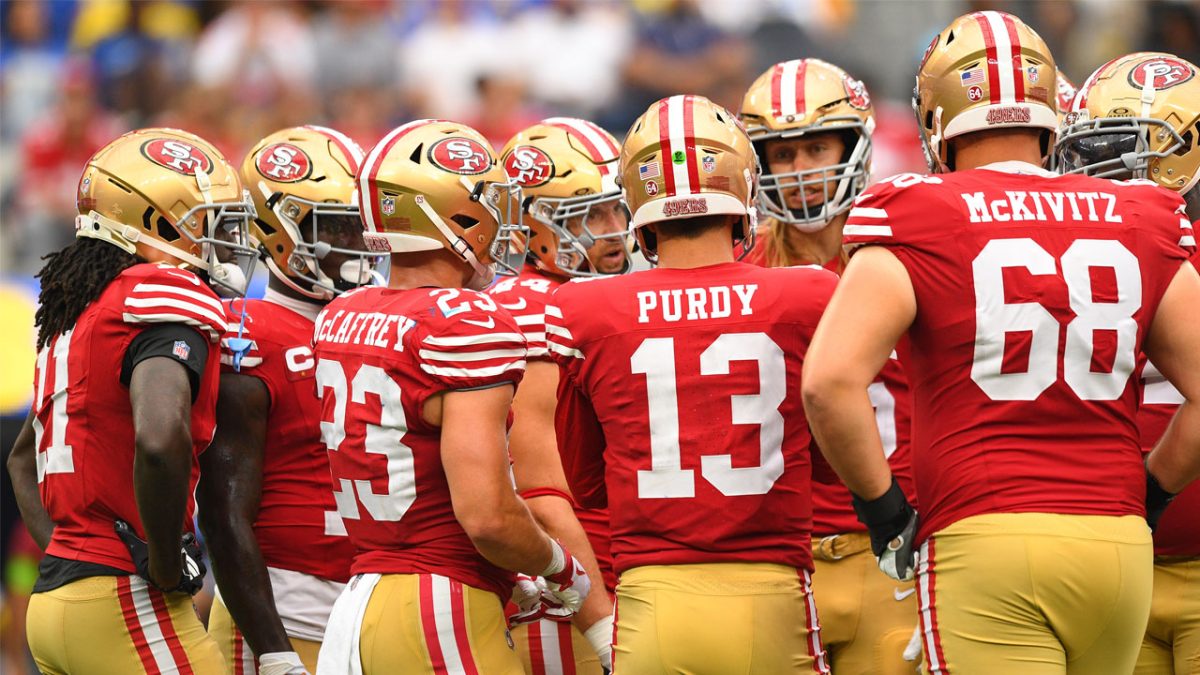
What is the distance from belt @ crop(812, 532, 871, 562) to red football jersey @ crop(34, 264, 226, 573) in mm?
1929

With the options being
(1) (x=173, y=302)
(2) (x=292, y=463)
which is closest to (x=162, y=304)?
(1) (x=173, y=302)

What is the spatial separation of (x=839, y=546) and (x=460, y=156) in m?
1.73

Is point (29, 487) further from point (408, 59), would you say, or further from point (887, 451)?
point (408, 59)

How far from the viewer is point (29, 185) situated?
1281 cm

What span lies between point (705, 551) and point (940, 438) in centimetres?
66

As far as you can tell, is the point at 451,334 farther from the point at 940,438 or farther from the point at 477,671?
the point at 940,438

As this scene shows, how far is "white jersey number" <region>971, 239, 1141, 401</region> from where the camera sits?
3.78m

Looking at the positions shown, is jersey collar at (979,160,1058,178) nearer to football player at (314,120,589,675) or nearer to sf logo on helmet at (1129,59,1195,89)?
sf logo on helmet at (1129,59,1195,89)

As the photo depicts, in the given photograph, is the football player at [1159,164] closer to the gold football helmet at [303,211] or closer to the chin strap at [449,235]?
the chin strap at [449,235]

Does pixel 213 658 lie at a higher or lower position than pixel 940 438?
lower

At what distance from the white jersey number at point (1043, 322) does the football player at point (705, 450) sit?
1.51 feet

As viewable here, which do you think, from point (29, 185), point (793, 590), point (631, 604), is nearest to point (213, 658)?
point (631, 604)

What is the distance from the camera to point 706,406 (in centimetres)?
402

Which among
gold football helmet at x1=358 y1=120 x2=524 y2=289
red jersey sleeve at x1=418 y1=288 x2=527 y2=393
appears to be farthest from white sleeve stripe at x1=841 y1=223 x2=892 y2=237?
gold football helmet at x1=358 y1=120 x2=524 y2=289
